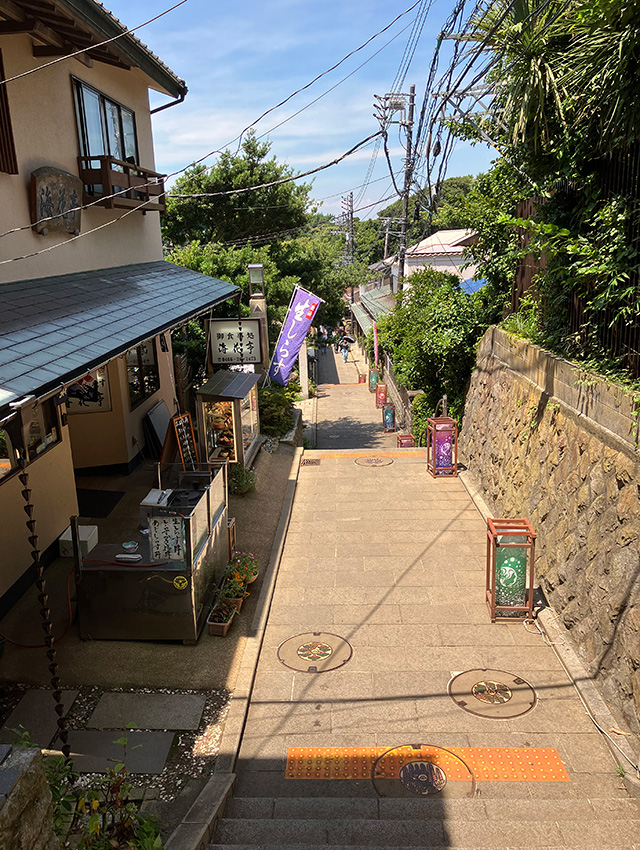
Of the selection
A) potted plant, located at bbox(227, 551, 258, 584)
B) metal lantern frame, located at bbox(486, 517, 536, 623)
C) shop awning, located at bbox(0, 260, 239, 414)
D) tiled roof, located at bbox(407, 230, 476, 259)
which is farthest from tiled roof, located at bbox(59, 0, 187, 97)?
tiled roof, located at bbox(407, 230, 476, 259)

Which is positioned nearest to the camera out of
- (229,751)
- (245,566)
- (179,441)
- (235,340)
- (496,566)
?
(229,751)

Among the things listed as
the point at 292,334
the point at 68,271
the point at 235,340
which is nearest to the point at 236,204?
the point at 292,334

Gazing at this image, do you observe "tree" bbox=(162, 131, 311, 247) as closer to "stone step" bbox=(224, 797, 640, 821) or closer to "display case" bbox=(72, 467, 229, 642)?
"display case" bbox=(72, 467, 229, 642)

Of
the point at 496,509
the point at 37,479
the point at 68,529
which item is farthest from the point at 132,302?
the point at 496,509

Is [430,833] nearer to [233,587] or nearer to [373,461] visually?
[233,587]

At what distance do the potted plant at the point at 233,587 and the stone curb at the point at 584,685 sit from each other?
422 centimetres

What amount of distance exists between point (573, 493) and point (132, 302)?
722 cm

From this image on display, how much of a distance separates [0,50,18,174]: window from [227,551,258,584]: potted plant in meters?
6.51

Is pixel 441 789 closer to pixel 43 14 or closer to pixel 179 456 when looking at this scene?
pixel 179 456

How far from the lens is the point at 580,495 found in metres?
8.42

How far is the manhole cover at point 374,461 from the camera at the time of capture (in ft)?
53.1

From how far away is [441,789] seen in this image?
5785 millimetres

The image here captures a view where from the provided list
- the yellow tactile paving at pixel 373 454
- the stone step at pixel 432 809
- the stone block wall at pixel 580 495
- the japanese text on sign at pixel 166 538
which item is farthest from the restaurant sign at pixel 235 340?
the stone step at pixel 432 809

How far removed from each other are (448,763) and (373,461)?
10551mm
